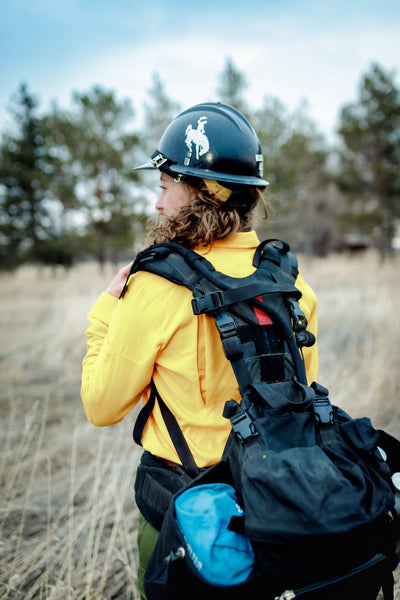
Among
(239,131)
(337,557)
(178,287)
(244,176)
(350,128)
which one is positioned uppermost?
(350,128)

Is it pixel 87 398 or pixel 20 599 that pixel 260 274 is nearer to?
pixel 87 398

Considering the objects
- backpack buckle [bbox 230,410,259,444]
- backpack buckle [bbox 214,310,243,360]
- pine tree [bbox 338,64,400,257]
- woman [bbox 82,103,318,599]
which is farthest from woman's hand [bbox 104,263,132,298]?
pine tree [bbox 338,64,400,257]

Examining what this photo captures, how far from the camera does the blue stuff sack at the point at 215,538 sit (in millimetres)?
907

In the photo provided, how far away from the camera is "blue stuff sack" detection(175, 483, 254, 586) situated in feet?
2.98

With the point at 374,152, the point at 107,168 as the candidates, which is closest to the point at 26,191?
the point at 107,168

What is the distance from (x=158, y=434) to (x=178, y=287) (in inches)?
21.7

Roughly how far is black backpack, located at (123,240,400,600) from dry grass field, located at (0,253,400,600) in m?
1.33

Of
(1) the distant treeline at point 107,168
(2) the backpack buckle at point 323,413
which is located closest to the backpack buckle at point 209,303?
(2) the backpack buckle at point 323,413

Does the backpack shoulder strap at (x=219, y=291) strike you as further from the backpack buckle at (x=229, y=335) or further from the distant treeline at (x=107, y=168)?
the distant treeline at (x=107, y=168)

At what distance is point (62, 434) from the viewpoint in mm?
3973

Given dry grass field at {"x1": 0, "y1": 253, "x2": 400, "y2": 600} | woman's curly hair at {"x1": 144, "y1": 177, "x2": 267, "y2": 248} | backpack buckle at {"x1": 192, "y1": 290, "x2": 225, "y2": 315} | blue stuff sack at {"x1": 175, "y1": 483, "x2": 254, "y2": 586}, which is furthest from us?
dry grass field at {"x1": 0, "y1": 253, "x2": 400, "y2": 600}

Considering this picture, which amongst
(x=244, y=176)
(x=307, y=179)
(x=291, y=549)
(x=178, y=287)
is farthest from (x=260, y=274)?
(x=307, y=179)

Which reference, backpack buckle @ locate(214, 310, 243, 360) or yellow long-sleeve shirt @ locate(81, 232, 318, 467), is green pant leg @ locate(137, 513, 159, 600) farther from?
backpack buckle @ locate(214, 310, 243, 360)

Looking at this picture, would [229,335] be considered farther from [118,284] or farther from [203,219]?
[118,284]
